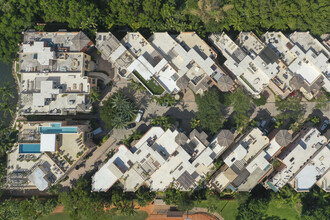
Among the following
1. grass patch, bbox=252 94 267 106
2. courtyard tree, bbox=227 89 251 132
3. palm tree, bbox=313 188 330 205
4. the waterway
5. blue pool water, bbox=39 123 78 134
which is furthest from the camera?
the waterway

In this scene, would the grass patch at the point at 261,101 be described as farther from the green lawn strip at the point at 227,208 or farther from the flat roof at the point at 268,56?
the green lawn strip at the point at 227,208

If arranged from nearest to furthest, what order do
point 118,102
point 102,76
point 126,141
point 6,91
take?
1. point 118,102
2. point 6,91
3. point 126,141
4. point 102,76

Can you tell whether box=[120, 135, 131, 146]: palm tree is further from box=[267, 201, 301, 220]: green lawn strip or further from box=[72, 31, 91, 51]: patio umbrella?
box=[267, 201, 301, 220]: green lawn strip

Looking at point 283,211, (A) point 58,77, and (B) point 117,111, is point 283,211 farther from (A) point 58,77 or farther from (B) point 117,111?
(A) point 58,77

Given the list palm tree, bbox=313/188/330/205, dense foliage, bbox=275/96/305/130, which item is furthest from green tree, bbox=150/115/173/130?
palm tree, bbox=313/188/330/205

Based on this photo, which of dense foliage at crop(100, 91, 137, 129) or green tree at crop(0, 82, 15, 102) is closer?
dense foliage at crop(100, 91, 137, 129)

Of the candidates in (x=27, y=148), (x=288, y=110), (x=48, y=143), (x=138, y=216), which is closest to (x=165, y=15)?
(x=288, y=110)
